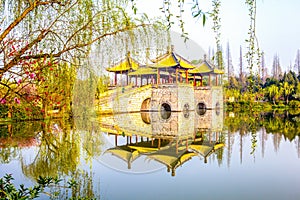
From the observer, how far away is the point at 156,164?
622 cm

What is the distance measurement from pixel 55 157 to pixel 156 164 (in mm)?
1872

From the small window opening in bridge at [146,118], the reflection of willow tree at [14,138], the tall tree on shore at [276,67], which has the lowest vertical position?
the reflection of willow tree at [14,138]

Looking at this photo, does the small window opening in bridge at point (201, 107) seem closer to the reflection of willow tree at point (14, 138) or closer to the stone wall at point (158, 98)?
the stone wall at point (158, 98)

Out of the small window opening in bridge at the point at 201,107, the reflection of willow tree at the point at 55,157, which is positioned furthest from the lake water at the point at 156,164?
the small window opening in bridge at the point at 201,107

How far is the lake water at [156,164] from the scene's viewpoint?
14.7ft

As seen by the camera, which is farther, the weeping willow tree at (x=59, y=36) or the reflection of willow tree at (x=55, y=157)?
the reflection of willow tree at (x=55, y=157)

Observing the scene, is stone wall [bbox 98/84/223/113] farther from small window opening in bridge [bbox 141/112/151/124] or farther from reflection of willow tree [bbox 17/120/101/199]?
reflection of willow tree [bbox 17/120/101/199]

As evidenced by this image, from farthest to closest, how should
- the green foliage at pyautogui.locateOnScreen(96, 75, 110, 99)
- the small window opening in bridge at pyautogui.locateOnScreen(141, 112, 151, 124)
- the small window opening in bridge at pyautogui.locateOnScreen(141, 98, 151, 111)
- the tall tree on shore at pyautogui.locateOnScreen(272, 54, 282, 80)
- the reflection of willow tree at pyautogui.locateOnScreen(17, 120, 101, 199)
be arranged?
the tall tree on shore at pyautogui.locateOnScreen(272, 54, 282, 80)
the small window opening in bridge at pyautogui.locateOnScreen(141, 98, 151, 111)
the small window opening in bridge at pyautogui.locateOnScreen(141, 112, 151, 124)
the reflection of willow tree at pyautogui.locateOnScreen(17, 120, 101, 199)
the green foliage at pyautogui.locateOnScreen(96, 75, 110, 99)

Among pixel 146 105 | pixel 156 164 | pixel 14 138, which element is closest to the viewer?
pixel 156 164

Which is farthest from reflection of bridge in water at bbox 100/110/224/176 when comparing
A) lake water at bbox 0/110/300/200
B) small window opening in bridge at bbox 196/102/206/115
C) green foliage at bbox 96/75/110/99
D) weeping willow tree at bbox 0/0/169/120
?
small window opening in bridge at bbox 196/102/206/115

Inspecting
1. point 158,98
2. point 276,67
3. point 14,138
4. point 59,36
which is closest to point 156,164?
point 14,138

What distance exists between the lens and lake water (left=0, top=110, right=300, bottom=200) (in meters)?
4.48

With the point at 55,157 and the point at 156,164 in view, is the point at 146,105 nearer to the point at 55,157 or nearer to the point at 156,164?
the point at 156,164

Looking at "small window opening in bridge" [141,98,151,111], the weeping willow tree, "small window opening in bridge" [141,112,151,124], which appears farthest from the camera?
"small window opening in bridge" [141,98,151,111]
